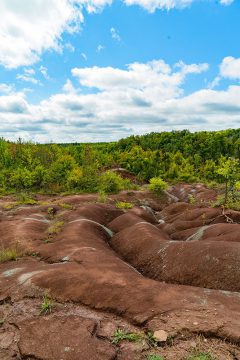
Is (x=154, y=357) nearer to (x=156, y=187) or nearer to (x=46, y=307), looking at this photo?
(x=46, y=307)

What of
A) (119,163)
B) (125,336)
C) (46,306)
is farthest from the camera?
(119,163)

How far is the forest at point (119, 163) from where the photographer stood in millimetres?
49844

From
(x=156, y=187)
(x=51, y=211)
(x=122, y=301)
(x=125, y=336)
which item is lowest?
(x=156, y=187)

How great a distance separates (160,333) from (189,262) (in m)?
4.65

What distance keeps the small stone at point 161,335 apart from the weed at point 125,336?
0.99ft

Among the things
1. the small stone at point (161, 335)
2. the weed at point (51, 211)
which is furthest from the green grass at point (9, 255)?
the weed at point (51, 211)

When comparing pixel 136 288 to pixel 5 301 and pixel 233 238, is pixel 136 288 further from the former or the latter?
pixel 233 238

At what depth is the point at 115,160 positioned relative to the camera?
92.6 m

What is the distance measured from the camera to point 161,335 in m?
6.44

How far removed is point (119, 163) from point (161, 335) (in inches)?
3277

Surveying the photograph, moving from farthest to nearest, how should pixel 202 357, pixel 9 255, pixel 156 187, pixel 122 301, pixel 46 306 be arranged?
pixel 156 187 < pixel 9 255 < pixel 46 306 < pixel 122 301 < pixel 202 357

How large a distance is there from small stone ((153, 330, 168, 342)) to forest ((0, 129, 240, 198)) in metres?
19.8

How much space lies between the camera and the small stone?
20.9 ft

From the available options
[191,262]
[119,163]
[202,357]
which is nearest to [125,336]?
[202,357]
